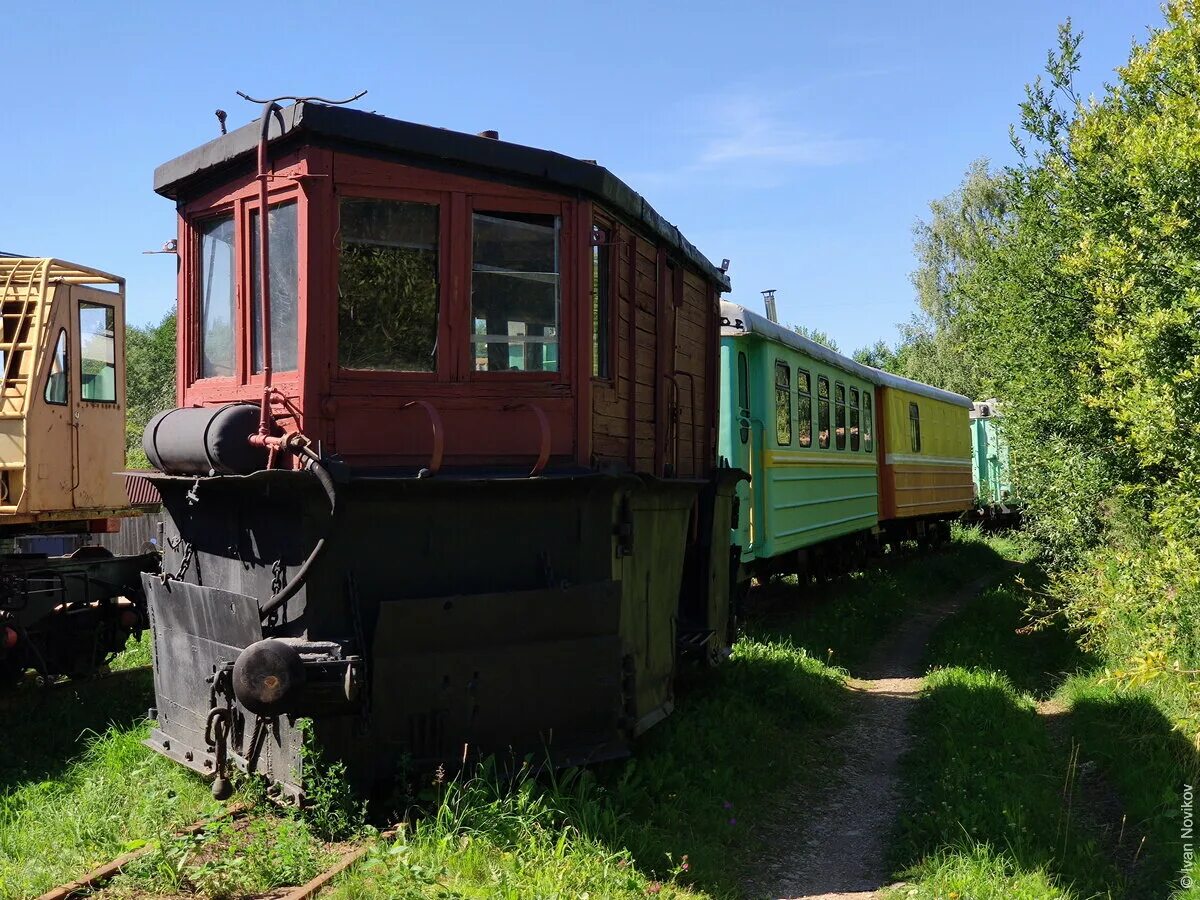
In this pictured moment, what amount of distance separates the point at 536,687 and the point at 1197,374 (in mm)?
5871

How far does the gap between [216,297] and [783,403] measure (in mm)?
7617

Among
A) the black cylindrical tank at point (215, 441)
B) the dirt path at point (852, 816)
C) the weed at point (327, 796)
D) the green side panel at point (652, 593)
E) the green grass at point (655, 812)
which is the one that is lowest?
the dirt path at point (852, 816)

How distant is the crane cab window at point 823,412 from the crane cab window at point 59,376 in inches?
349

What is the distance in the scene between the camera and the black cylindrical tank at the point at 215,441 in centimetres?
567

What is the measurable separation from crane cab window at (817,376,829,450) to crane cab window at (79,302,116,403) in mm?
8468

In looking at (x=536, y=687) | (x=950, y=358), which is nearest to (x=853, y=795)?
(x=536, y=687)

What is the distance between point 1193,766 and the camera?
7.73m

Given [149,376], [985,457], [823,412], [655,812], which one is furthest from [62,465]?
[149,376]

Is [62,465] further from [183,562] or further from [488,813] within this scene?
[488,813]

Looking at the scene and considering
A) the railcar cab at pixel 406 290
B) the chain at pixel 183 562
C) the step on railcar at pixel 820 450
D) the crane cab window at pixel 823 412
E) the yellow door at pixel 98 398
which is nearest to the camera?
the railcar cab at pixel 406 290

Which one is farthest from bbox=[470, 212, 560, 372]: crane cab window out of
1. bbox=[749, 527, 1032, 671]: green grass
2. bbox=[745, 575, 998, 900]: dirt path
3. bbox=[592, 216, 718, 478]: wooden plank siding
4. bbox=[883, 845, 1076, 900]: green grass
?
bbox=[749, 527, 1032, 671]: green grass

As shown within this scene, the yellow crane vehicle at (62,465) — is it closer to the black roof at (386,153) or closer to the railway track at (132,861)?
the black roof at (386,153)

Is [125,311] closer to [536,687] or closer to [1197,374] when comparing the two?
[536,687]

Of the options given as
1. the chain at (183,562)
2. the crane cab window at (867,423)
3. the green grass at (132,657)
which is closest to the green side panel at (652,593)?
the chain at (183,562)
